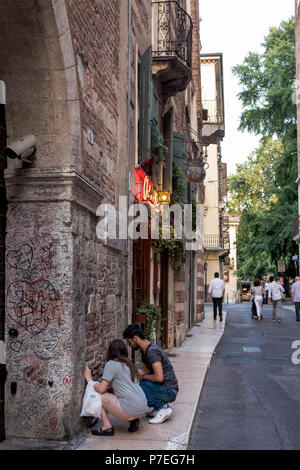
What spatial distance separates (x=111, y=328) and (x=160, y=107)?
7.22 metres

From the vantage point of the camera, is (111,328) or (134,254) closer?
(111,328)

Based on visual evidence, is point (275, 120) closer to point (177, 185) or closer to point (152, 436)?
point (177, 185)

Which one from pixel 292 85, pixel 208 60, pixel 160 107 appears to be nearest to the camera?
pixel 160 107

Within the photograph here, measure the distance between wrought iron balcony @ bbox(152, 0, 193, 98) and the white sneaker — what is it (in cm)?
839

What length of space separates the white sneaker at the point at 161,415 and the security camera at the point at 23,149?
3.05 m

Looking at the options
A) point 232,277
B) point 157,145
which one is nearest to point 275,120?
point 157,145

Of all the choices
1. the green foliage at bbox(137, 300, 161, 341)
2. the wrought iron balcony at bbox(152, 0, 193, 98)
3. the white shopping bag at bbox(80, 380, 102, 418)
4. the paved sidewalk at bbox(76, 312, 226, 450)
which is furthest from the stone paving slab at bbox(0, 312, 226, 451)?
the wrought iron balcony at bbox(152, 0, 193, 98)

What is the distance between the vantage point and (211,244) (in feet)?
136

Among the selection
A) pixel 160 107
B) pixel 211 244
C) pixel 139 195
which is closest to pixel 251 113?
pixel 211 244

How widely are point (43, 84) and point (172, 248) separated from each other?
7.66 m

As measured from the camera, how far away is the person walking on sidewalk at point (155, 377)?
21.0 feet

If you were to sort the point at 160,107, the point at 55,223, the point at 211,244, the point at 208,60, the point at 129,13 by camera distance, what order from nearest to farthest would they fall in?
the point at 55,223
the point at 129,13
the point at 160,107
the point at 208,60
the point at 211,244

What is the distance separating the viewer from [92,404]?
573 cm

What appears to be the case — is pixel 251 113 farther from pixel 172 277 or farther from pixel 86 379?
pixel 86 379
